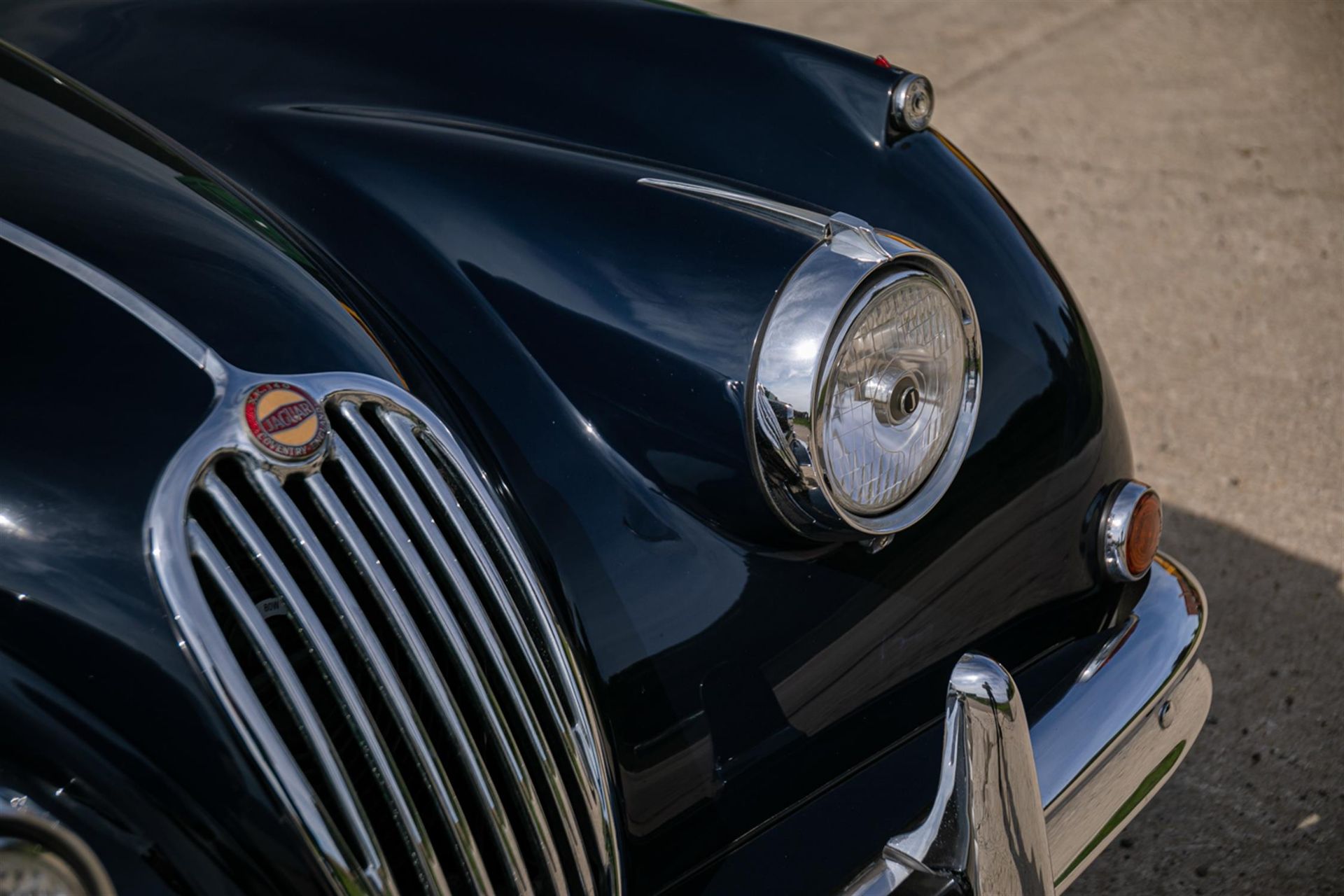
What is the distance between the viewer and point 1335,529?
10.2 ft

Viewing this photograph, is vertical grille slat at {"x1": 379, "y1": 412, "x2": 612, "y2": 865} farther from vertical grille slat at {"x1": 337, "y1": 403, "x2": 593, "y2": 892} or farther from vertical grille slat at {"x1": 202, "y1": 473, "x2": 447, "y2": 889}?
vertical grille slat at {"x1": 202, "y1": 473, "x2": 447, "y2": 889}

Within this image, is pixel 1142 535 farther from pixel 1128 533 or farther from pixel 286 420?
pixel 286 420

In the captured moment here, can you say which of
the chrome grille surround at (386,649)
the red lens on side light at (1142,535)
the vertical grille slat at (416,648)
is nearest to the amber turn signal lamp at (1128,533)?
the red lens on side light at (1142,535)

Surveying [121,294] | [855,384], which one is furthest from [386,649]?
[855,384]

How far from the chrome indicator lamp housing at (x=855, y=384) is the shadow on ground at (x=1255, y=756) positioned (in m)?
1.12

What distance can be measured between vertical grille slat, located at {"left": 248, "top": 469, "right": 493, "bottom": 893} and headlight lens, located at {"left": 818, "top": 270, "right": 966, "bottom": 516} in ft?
1.76

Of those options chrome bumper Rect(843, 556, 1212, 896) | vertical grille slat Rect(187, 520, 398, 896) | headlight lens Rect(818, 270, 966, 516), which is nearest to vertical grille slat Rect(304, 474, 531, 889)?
vertical grille slat Rect(187, 520, 398, 896)

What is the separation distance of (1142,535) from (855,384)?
2.01 feet

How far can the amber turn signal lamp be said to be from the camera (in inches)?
70.2

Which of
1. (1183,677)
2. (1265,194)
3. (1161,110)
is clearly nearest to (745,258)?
(1183,677)

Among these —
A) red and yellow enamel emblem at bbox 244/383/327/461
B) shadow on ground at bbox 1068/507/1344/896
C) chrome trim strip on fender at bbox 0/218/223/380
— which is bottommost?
shadow on ground at bbox 1068/507/1344/896

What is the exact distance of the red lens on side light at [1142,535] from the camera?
1.79 metres

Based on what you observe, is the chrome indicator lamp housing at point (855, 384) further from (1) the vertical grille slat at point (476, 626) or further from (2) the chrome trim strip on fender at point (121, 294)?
(2) the chrome trim strip on fender at point (121, 294)

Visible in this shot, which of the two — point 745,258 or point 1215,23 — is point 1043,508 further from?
point 1215,23
